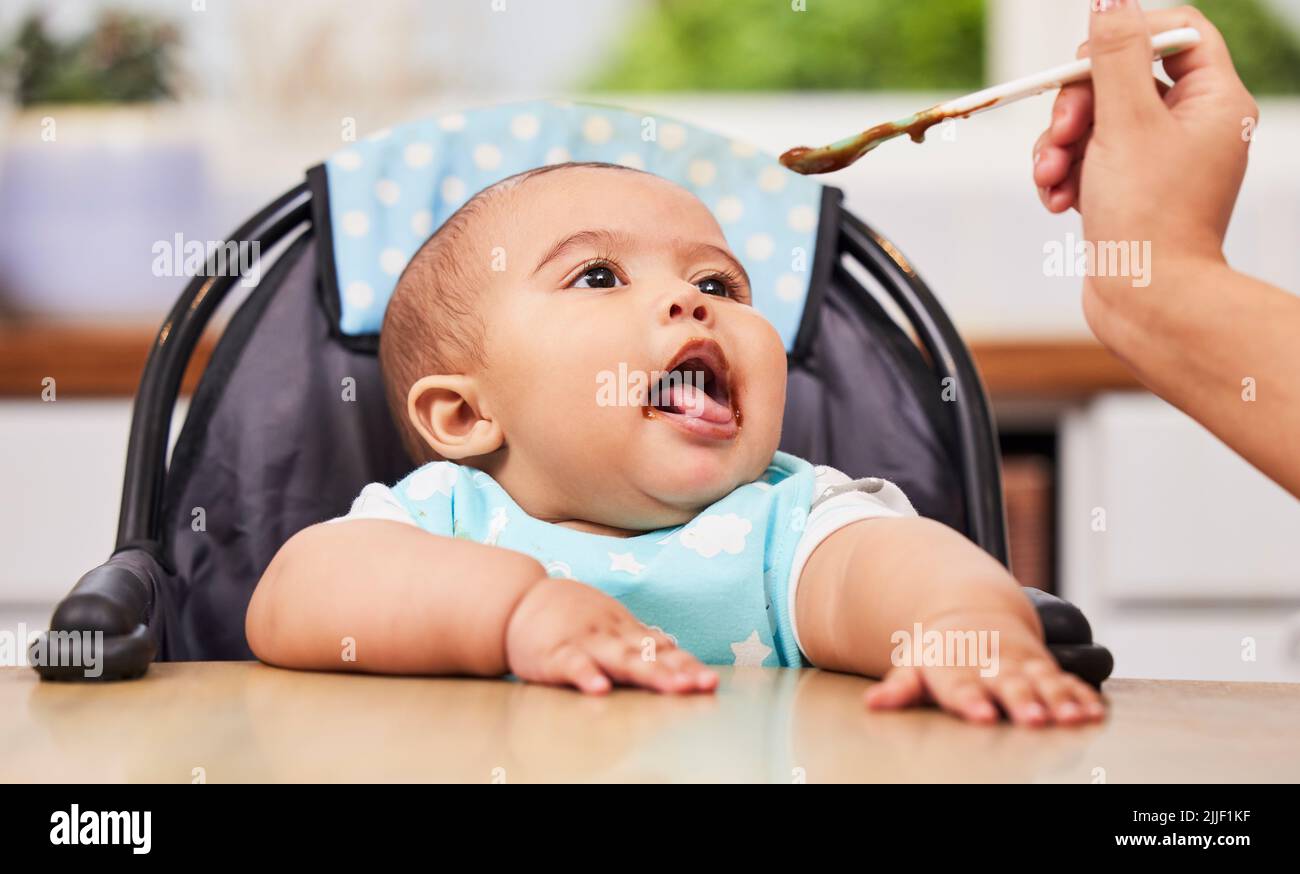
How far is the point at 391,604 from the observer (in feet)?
2.37

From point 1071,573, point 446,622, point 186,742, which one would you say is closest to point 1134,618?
point 1071,573

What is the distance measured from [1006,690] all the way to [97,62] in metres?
2.43

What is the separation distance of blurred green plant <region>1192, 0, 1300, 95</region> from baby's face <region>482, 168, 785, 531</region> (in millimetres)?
2042

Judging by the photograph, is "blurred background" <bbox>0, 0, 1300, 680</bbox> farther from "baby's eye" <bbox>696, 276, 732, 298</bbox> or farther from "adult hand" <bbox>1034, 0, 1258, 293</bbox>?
"adult hand" <bbox>1034, 0, 1258, 293</bbox>

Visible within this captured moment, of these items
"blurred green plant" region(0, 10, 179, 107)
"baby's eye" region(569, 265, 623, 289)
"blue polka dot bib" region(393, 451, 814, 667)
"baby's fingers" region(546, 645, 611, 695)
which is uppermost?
"blurred green plant" region(0, 10, 179, 107)

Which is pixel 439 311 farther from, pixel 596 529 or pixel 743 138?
pixel 743 138

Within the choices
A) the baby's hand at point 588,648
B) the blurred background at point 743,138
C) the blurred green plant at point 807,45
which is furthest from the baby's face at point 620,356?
the blurred green plant at point 807,45

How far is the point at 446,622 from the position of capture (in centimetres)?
70

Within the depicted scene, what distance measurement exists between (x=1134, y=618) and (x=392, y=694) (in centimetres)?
168

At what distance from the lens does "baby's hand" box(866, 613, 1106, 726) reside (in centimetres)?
56

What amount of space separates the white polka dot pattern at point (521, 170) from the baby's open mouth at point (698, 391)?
26 cm

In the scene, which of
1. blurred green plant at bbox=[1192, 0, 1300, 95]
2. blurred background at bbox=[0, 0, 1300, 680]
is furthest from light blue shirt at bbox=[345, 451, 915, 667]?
blurred green plant at bbox=[1192, 0, 1300, 95]
